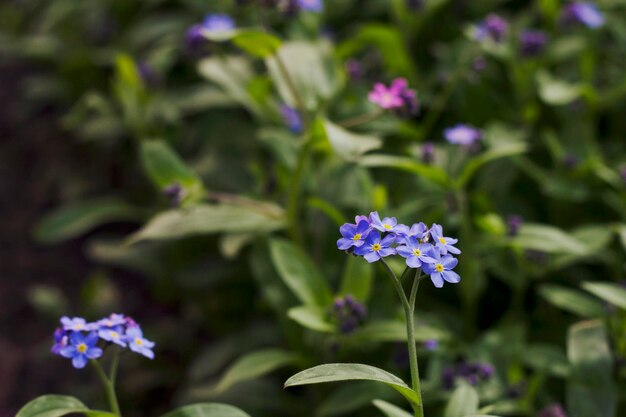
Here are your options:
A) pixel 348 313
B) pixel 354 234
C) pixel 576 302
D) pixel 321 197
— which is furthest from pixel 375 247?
pixel 321 197

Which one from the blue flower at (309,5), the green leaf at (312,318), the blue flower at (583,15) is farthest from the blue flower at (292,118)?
the blue flower at (583,15)

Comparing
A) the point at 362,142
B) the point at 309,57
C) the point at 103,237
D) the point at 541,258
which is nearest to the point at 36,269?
the point at 103,237

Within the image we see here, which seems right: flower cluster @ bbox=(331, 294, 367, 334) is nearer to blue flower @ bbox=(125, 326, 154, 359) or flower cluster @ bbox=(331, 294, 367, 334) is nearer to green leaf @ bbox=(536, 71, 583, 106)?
blue flower @ bbox=(125, 326, 154, 359)

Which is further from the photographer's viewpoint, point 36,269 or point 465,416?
point 36,269

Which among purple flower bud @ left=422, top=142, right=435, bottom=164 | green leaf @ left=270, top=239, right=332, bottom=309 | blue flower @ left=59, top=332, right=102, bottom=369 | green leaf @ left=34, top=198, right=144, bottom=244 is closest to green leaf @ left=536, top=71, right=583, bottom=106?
purple flower bud @ left=422, top=142, right=435, bottom=164

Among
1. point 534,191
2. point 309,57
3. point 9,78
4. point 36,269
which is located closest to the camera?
point 309,57

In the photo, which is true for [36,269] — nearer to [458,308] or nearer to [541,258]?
[458,308]
